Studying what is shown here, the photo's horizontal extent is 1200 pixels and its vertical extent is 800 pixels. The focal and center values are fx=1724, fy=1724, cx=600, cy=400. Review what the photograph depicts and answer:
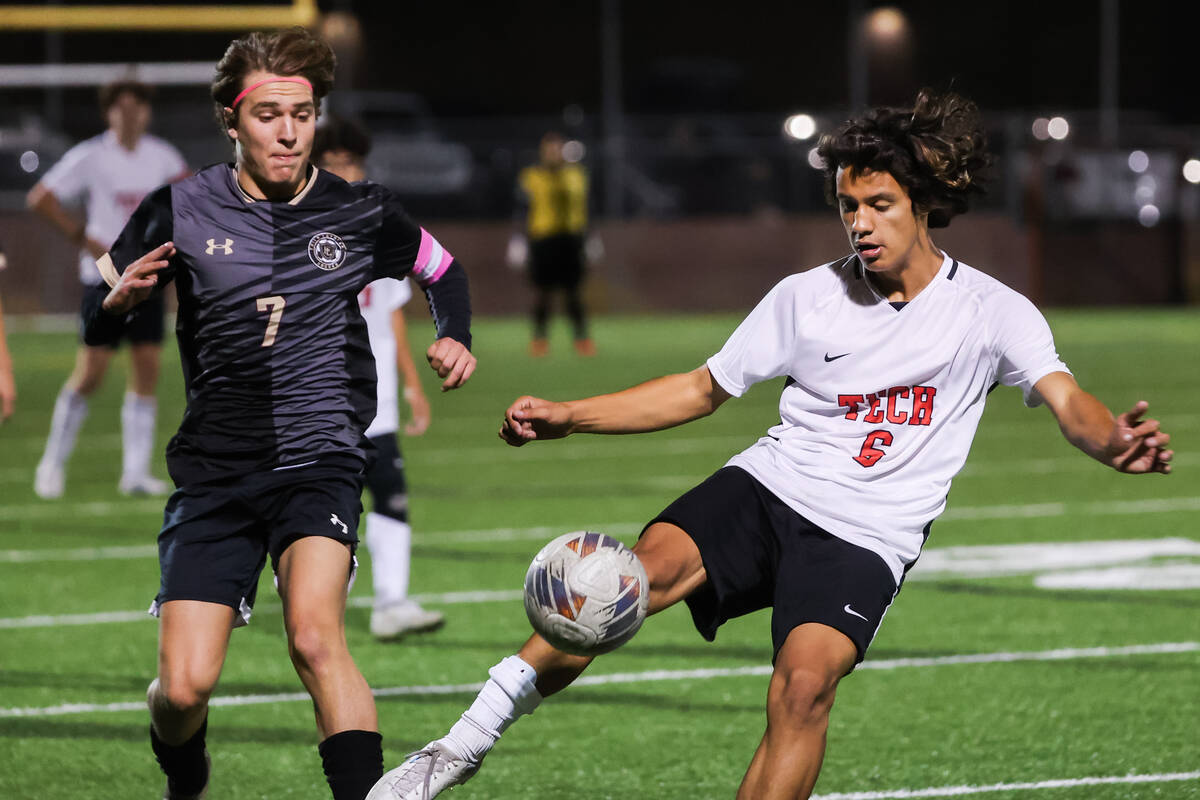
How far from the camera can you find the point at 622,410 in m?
4.20

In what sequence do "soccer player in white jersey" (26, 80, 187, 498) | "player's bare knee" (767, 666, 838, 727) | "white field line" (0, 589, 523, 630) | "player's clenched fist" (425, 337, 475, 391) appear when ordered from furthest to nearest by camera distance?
"soccer player in white jersey" (26, 80, 187, 498), "white field line" (0, 589, 523, 630), "player's clenched fist" (425, 337, 475, 391), "player's bare knee" (767, 666, 838, 727)

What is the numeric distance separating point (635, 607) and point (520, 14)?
93.8ft

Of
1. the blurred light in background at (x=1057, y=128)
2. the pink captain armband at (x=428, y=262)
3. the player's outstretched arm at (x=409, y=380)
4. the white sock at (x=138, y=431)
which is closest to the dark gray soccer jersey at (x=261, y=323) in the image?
the pink captain armband at (x=428, y=262)

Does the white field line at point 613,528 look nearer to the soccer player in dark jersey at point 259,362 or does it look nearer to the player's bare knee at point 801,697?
the soccer player in dark jersey at point 259,362

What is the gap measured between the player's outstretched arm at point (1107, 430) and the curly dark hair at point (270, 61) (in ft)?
6.35

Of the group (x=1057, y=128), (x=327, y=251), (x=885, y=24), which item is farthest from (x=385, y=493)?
(x=885, y=24)

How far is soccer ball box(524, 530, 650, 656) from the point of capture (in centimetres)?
386

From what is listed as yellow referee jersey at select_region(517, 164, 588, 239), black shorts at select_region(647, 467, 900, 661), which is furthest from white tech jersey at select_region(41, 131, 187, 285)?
yellow referee jersey at select_region(517, 164, 588, 239)

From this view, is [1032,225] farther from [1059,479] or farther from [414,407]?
[414,407]

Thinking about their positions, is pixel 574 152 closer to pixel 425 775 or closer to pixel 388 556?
pixel 388 556

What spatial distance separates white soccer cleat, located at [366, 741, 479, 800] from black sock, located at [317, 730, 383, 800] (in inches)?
1.1

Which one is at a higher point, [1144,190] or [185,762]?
[185,762]

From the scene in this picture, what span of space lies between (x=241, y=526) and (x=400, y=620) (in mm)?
2580

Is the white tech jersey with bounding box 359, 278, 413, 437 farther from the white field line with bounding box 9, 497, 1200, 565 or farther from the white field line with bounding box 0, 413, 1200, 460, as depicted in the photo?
the white field line with bounding box 0, 413, 1200, 460
